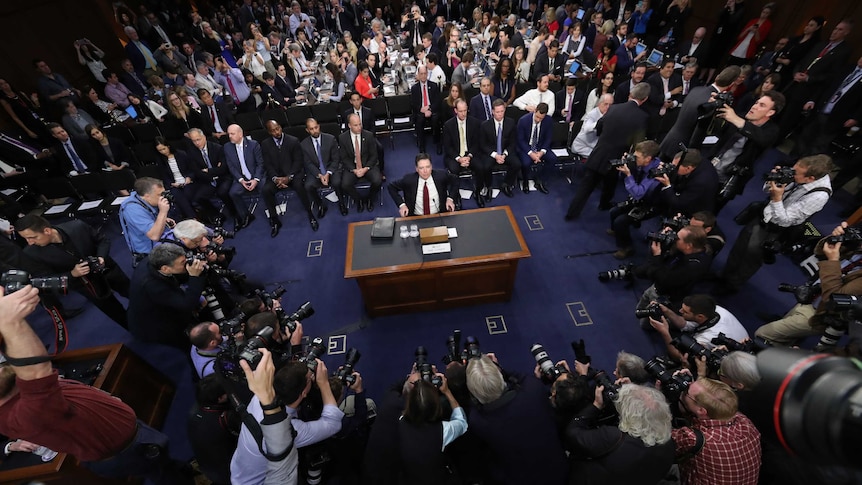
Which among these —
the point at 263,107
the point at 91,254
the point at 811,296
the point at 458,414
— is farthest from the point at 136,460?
the point at 263,107

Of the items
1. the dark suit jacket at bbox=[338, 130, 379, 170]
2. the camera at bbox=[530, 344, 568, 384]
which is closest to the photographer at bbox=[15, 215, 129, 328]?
the dark suit jacket at bbox=[338, 130, 379, 170]

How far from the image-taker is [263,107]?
777 centimetres

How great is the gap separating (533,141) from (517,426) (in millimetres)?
4757

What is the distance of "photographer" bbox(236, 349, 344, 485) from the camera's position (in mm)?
2014

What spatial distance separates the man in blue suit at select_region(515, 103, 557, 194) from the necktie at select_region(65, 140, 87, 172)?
738 centimetres

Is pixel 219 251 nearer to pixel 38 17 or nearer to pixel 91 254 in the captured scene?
pixel 91 254

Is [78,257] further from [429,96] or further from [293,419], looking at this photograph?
[429,96]

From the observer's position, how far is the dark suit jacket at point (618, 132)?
4.59 metres

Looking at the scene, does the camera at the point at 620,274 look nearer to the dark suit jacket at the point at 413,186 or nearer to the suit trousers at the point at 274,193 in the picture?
the dark suit jacket at the point at 413,186

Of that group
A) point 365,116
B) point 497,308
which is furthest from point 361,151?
point 497,308

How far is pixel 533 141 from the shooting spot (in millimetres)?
5832

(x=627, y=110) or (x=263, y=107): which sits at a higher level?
(x=627, y=110)

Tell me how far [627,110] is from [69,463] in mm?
6442

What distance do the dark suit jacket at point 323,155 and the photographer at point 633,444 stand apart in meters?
5.19
